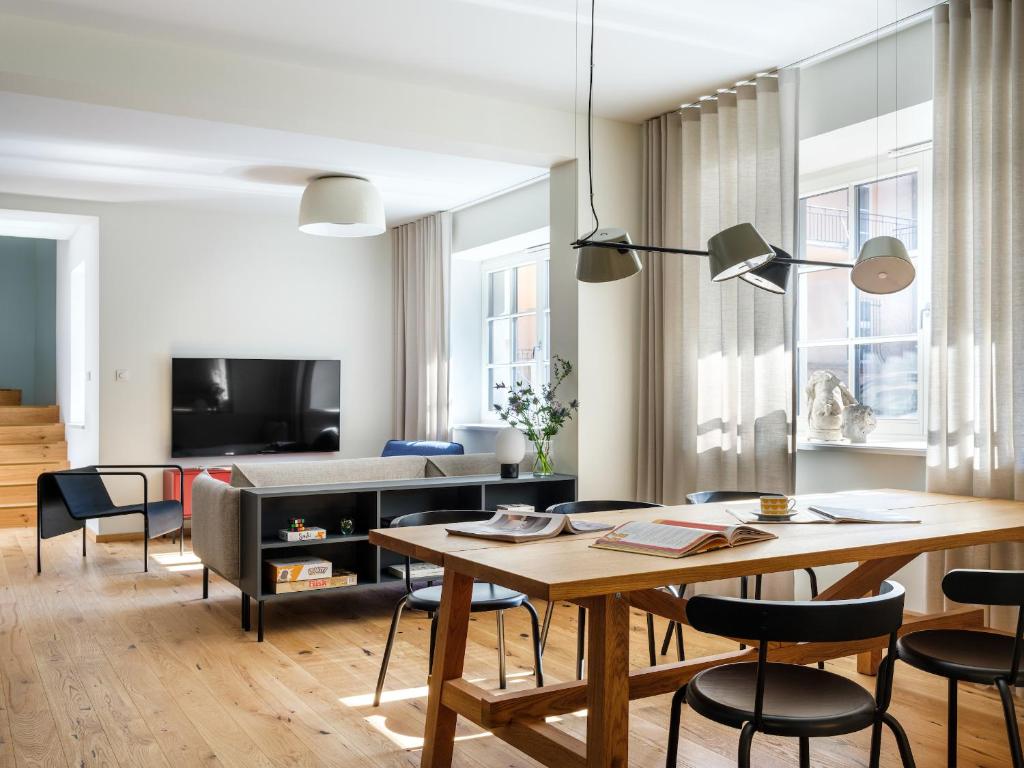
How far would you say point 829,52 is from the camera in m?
4.21

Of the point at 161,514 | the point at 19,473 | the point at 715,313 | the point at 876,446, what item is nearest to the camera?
the point at 876,446

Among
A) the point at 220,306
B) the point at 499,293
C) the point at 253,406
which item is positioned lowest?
the point at 253,406

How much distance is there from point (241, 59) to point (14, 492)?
5283 mm

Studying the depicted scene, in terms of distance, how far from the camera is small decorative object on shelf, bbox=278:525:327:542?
14.1 feet

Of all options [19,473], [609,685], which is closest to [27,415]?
[19,473]

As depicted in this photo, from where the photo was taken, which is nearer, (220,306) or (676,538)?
(676,538)

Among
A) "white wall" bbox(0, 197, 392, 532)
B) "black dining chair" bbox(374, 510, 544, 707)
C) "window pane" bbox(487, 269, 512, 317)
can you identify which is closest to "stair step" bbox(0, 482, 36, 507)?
"white wall" bbox(0, 197, 392, 532)

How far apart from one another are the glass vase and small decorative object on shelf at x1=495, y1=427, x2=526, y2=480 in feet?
0.39

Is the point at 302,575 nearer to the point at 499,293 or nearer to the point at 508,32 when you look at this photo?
the point at 508,32

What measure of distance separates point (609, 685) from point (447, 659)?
64cm

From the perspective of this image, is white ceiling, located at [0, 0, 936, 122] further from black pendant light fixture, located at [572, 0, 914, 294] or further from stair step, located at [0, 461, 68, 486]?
stair step, located at [0, 461, 68, 486]

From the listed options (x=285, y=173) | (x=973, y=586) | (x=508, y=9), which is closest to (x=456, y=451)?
(x=285, y=173)

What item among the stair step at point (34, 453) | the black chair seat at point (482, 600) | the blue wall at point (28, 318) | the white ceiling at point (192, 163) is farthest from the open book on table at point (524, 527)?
the blue wall at point (28, 318)

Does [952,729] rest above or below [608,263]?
below
